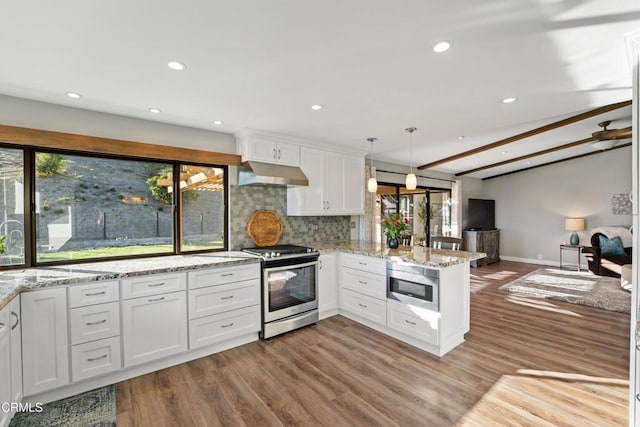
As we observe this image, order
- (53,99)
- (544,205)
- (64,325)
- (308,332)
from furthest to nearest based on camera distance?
(544,205), (308,332), (53,99), (64,325)

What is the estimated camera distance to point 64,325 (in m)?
2.13

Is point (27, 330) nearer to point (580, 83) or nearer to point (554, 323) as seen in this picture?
point (580, 83)

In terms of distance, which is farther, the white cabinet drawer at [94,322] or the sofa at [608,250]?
the sofa at [608,250]

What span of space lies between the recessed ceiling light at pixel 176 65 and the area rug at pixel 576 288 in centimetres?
557

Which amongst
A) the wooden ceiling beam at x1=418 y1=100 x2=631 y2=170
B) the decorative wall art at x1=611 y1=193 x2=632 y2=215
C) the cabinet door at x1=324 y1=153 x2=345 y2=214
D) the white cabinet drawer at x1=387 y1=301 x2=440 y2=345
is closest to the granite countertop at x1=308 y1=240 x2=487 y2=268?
the white cabinet drawer at x1=387 y1=301 x2=440 y2=345

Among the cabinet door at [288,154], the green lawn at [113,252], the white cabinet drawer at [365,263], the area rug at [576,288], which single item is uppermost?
the cabinet door at [288,154]

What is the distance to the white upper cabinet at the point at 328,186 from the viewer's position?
390 cm

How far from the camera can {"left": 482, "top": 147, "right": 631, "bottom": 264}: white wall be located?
6.43 meters

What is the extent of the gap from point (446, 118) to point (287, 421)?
10.7 feet

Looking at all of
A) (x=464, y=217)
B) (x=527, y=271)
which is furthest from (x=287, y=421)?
(x=464, y=217)

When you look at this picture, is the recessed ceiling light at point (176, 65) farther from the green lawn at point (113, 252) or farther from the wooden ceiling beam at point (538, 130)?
the wooden ceiling beam at point (538, 130)

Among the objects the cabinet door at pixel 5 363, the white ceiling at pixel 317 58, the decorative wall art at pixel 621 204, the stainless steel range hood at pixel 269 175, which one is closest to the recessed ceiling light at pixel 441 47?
the white ceiling at pixel 317 58

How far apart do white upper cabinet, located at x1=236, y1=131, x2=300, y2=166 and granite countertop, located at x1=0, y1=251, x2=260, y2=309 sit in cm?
122

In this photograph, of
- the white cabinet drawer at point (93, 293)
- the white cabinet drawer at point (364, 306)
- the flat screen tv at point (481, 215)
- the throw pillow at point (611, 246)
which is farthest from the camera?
the flat screen tv at point (481, 215)
